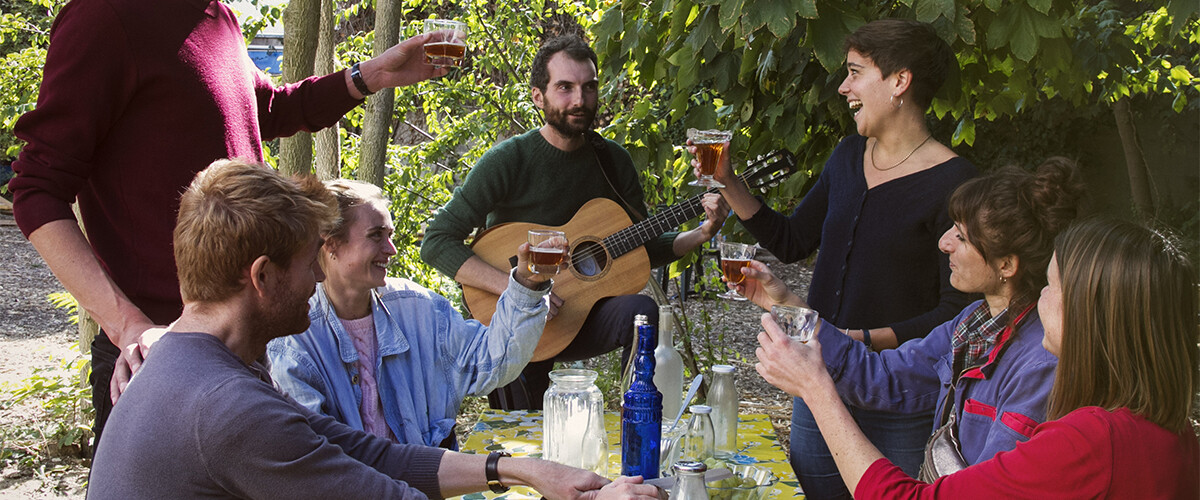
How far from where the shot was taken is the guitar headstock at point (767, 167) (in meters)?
3.93

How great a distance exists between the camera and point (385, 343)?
245 centimetres

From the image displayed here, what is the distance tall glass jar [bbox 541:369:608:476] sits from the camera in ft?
7.18

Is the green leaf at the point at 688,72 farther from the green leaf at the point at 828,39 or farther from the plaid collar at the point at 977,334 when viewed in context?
the plaid collar at the point at 977,334

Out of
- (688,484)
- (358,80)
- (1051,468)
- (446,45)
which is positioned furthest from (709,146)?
(1051,468)

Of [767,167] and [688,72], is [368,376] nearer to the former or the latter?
[688,72]

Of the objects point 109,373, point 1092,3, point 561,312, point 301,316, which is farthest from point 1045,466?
point 1092,3

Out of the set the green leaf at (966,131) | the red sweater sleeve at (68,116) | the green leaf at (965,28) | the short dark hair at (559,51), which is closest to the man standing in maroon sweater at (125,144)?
the red sweater sleeve at (68,116)

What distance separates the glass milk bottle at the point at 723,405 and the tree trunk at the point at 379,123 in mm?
2908

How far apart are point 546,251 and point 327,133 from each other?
260 centimetres

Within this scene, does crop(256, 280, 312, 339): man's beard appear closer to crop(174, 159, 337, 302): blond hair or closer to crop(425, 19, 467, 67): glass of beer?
crop(174, 159, 337, 302): blond hair

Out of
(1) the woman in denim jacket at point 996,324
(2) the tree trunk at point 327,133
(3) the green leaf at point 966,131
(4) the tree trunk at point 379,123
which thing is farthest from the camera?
(4) the tree trunk at point 379,123

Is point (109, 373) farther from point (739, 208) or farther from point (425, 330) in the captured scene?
point (739, 208)

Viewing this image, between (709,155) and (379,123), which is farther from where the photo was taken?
(379,123)

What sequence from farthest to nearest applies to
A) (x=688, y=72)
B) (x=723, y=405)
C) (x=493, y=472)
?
(x=688, y=72)
(x=723, y=405)
(x=493, y=472)
